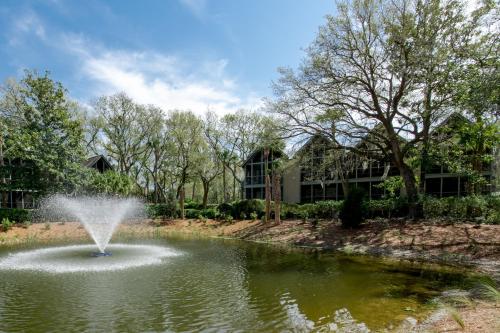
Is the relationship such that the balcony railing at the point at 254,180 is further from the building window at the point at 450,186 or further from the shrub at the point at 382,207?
the shrub at the point at 382,207

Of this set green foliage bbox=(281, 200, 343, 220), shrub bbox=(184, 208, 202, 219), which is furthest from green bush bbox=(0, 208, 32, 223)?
green foliage bbox=(281, 200, 343, 220)

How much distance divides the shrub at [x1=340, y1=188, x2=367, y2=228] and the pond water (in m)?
7.30

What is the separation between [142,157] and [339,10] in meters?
39.8

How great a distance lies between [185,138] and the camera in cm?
4875

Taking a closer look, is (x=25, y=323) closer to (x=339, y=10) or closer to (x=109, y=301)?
(x=109, y=301)

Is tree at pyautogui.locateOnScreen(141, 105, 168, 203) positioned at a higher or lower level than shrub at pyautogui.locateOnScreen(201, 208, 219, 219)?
higher

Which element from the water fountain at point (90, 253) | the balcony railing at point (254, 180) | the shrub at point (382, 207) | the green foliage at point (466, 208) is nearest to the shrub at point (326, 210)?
the shrub at point (382, 207)

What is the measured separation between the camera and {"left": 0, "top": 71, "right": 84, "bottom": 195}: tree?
101 ft

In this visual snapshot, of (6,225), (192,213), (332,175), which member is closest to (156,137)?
(192,213)

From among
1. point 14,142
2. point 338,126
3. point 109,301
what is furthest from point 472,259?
point 14,142

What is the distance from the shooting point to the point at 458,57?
1897 cm

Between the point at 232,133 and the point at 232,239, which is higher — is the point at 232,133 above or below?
above

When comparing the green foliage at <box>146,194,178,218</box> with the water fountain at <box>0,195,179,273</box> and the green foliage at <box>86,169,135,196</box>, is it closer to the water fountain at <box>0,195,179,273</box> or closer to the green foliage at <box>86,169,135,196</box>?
the green foliage at <box>86,169,135,196</box>

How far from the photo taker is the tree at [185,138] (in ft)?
160
